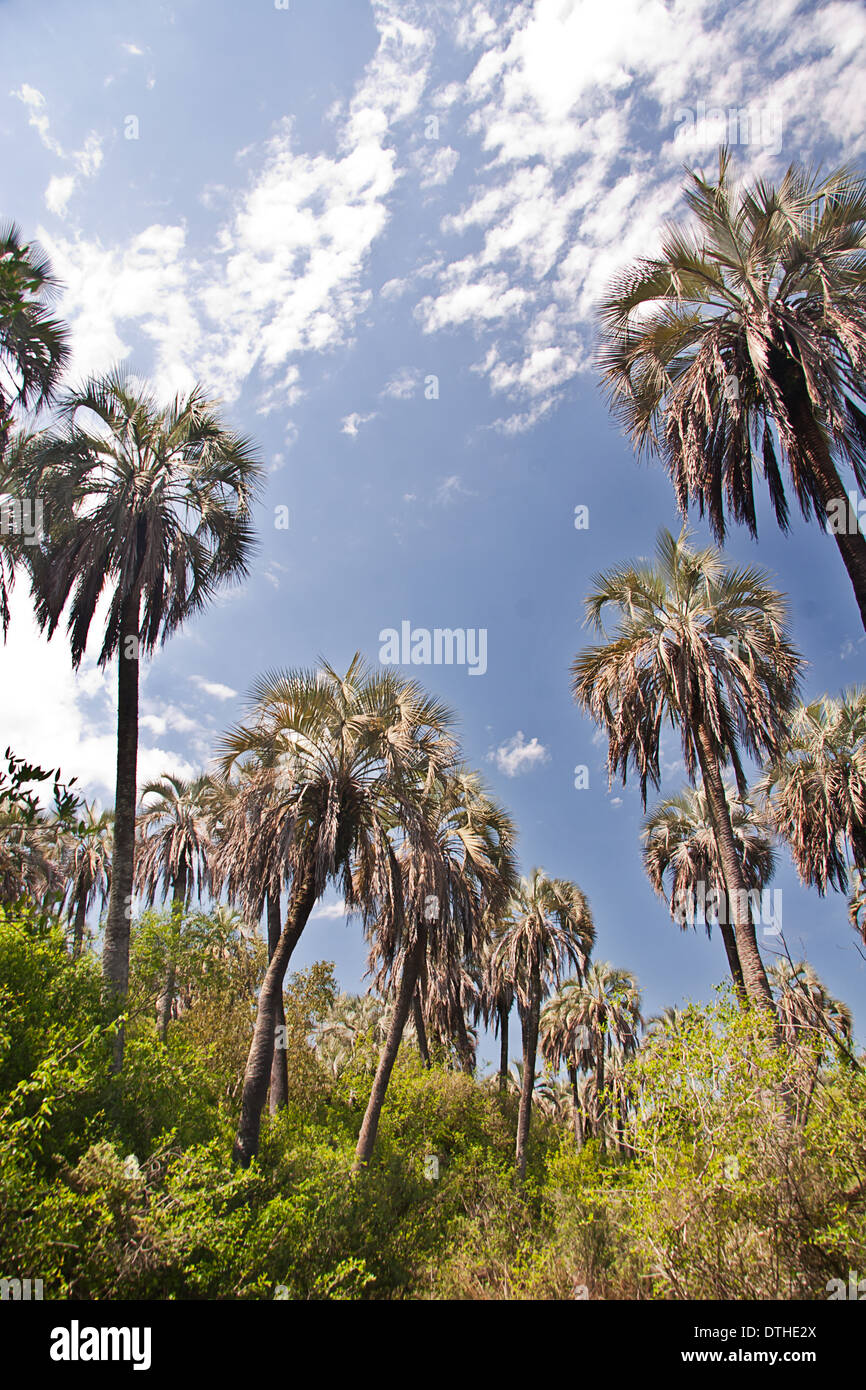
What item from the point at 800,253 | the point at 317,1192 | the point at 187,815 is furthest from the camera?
the point at 187,815

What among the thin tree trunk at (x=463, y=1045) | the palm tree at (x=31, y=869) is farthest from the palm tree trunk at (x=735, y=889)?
the palm tree at (x=31, y=869)

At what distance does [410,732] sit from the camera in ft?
43.3

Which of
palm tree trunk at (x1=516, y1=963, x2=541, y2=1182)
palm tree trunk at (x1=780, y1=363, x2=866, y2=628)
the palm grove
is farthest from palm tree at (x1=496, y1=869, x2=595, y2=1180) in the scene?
palm tree trunk at (x1=780, y1=363, x2=866, y2=628)

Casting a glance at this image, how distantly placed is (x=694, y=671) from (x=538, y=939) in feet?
47.5

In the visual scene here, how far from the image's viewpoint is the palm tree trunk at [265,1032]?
36.4ft

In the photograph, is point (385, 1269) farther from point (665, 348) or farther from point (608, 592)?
point (665, 348)

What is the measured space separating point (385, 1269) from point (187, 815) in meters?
16.3

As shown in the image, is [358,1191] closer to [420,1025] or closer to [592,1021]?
[420,1025]

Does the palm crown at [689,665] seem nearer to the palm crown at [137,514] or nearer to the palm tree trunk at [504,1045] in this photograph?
the palm crown at [137,514]

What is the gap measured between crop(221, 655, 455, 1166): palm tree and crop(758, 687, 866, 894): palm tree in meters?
9.49

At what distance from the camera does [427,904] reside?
14.8 metres

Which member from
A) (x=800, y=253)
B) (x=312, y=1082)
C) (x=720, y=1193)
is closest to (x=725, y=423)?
(x=800, y=253)

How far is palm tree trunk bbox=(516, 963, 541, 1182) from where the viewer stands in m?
21.1

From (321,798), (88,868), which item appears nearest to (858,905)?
(321,798)
